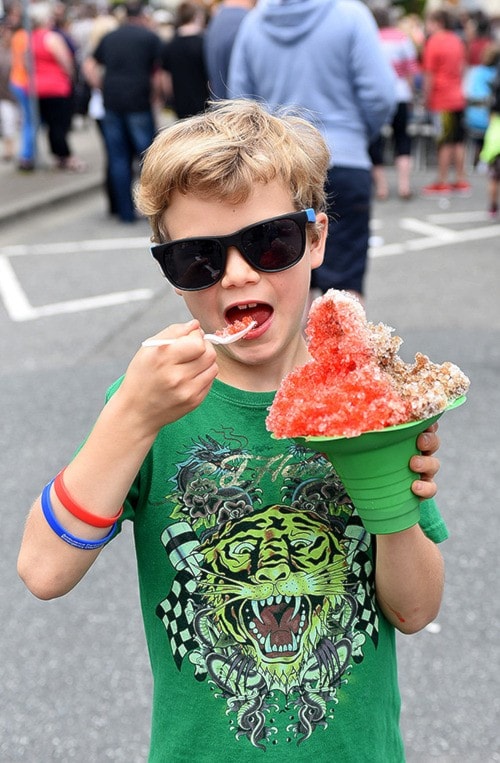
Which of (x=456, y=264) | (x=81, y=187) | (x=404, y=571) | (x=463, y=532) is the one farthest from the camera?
(x=81, y=187)

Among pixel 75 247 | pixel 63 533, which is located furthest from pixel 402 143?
pixel 63 533

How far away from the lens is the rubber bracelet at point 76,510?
138 cm

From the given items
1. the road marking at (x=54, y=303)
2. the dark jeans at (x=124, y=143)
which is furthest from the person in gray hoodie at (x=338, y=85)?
the dark jeans at (x=124, y=143)

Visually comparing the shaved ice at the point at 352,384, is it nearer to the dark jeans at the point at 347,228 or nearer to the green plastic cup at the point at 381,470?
the green plastic cup at the point at 381,470

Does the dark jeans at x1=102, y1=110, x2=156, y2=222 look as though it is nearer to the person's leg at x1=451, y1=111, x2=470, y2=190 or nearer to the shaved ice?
the person's leg at x1=451, y1=111, x2=470, y2=190

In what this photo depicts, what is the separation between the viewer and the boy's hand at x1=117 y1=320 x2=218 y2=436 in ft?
4.42

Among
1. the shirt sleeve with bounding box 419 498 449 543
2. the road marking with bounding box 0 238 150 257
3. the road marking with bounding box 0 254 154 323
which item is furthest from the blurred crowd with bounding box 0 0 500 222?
the shirt sleeve with bounding box 419 498 449 543

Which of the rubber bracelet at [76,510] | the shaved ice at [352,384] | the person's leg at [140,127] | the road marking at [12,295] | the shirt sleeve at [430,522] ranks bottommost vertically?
the road marking at [12,295]

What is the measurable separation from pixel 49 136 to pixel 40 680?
1126cm

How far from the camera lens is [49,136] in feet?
44.5

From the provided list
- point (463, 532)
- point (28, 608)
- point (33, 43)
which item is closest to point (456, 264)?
point (463, 532)

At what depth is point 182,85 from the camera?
10008mm

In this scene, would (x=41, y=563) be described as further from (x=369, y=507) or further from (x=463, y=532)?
(x=463, y=532)

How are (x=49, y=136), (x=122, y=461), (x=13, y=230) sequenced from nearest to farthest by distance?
(x=122, y=461) → (x=13, y=230) → (x=49, y=136)
